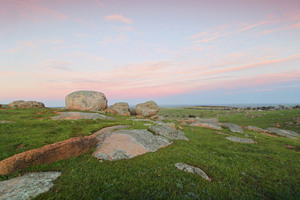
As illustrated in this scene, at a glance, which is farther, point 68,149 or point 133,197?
point 68,149

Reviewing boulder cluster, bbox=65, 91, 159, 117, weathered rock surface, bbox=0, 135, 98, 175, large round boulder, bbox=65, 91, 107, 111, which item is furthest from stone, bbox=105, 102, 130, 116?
weathered rock surface, bbox=0, 135, 98, 175

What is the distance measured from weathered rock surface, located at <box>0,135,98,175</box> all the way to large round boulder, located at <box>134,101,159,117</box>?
3691 cm

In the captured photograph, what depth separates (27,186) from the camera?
18.2ft

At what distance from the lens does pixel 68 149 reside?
9.04 metres

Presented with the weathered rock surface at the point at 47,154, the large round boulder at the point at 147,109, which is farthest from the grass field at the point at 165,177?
the large round boulder at the point at 147,109

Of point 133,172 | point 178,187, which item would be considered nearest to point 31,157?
point 133,172

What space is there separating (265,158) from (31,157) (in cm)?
1828

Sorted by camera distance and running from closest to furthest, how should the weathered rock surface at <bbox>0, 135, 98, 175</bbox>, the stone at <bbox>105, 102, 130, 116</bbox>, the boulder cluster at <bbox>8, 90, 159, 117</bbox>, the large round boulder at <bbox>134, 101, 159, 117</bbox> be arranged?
the weathered rock surface at <bbox>0, 135, 98, 175</bbox> < the boulder cluster at <bbox>8, 90, 159, 117</bbox> < the stone at <bbox>105, 102, 130, 116</bbox> < the large round boulder at <bbox>134, 101, 159, 117</bbox>

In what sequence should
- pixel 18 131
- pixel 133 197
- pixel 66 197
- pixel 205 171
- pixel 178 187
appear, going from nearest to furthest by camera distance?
1. pixel 66 197
2. pixel 133 197
3. pixel 178 187
4. pixel 205 171
5. pixel 18 131

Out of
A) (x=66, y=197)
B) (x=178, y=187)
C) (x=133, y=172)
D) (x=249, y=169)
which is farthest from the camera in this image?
(x=249, y=169)

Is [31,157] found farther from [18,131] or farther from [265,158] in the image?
[265,158]

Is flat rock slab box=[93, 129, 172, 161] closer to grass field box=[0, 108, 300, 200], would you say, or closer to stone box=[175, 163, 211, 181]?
grass field box=[0, 108, 300, 200]

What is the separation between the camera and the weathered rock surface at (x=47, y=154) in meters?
6.70

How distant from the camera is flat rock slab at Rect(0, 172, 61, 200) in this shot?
4.98 m
